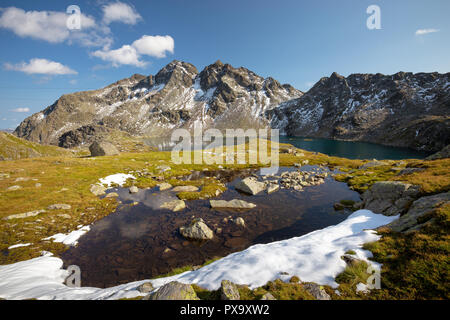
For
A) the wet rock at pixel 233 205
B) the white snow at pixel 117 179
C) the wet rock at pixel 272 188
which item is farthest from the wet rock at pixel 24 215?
the wet rock at pixel 272 188

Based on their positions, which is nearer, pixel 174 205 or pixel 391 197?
pixel 391 197

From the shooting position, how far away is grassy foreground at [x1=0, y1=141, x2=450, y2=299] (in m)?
7.50

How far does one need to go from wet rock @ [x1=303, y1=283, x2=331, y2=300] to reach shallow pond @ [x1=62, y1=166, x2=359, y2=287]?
9192 millimetres

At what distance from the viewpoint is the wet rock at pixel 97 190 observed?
30.3 metres

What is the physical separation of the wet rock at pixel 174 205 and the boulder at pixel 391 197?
79.0 ft

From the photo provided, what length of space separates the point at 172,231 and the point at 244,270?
1196 cm

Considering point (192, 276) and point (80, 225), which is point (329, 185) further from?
point (80, 225)

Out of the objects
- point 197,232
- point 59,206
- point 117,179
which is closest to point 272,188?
point 197,232

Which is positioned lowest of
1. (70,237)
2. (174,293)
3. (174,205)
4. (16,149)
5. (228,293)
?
(70,237)

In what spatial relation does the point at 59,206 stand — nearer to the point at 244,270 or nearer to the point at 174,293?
the point at 174,293

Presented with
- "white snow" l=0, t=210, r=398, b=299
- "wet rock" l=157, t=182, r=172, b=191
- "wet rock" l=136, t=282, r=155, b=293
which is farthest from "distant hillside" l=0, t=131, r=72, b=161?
"wet rock" l=136, t=282, r=155, b=293

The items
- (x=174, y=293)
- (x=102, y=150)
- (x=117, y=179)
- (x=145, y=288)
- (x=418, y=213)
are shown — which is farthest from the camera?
(x=102, y=150)

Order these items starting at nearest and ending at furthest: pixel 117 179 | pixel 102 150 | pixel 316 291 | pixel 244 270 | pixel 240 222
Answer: pixel 316 291 < pixel 244 270 < pixel 240 222 < pixel 117 179 < pixel 102 150

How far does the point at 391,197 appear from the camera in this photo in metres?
18.5
